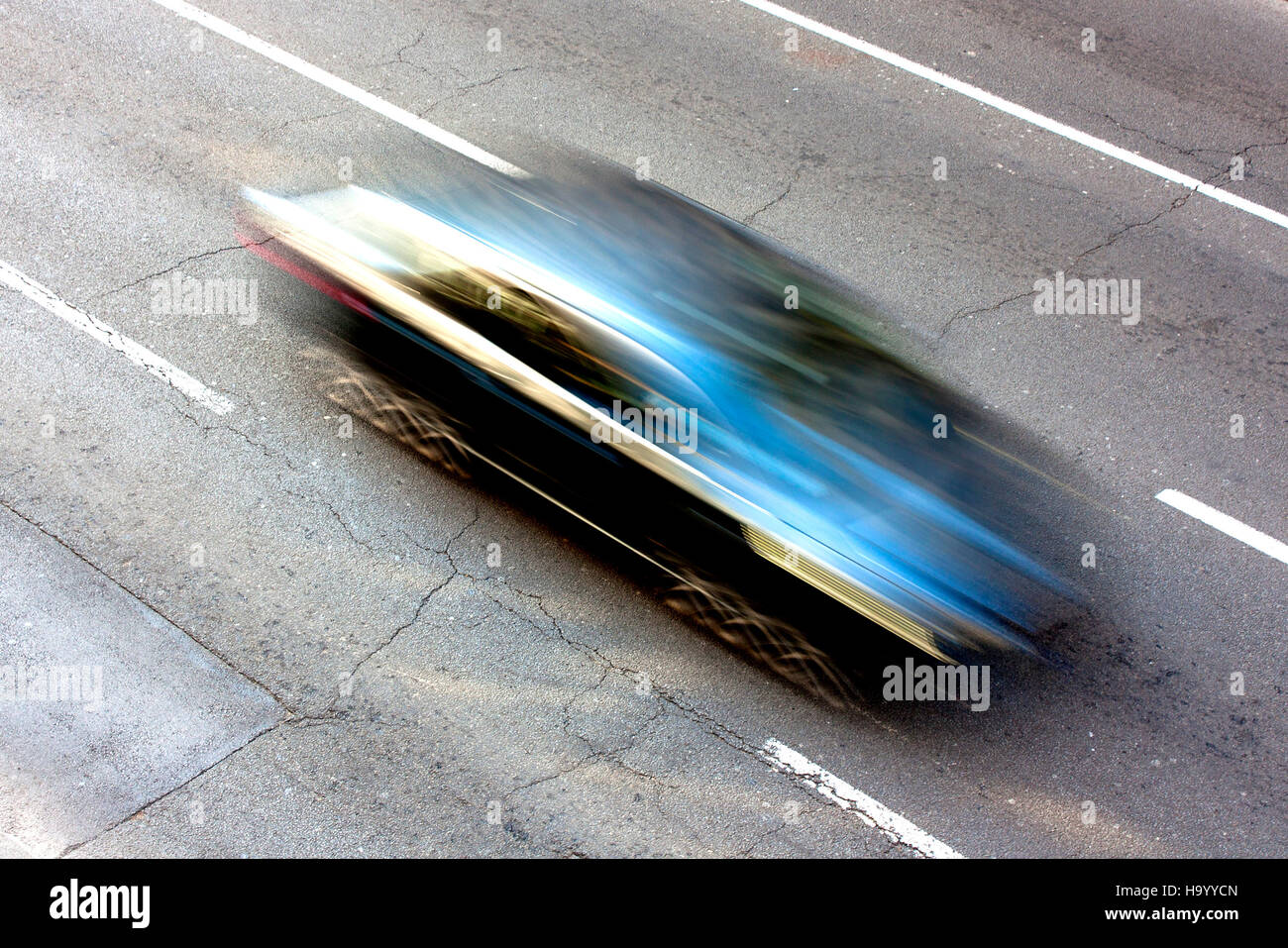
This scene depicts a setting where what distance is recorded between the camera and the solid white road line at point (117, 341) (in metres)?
7.51

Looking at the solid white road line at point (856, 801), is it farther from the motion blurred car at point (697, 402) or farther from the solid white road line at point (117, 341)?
the solid white road line at point (117, 341)

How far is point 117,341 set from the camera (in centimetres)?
776

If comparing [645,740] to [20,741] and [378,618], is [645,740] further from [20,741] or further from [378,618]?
[20,741]

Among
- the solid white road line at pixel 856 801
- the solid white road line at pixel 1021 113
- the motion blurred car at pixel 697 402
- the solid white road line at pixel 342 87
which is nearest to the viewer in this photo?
the solid white road line at pixel 856 801

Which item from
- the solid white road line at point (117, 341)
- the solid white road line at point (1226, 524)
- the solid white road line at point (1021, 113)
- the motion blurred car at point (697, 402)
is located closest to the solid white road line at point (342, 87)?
the motion blurred car at point (697, 402)

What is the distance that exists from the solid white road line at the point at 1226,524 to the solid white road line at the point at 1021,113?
3336 mm

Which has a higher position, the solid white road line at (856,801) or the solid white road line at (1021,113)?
the solid white road line at (1021,113)

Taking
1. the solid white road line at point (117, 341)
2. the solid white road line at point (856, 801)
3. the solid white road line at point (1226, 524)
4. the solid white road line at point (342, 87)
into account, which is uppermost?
the solid white road line at point (342, 87)

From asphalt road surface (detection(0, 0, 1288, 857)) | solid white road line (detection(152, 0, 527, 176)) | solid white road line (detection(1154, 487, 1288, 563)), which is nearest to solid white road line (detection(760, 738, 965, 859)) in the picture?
asphalt road surface (detection(0, 0, 1288, 857))

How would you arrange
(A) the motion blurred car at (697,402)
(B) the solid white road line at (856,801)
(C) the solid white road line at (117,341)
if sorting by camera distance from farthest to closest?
(C) the solid white road line at (117,341) < (A) the motion blurred car at (697,402) < (B) the solid white road line at (856,801)

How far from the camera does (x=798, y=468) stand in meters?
6.19

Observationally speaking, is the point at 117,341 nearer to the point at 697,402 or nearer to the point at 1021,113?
the point at 697,402

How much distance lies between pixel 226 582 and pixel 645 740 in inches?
98.1
